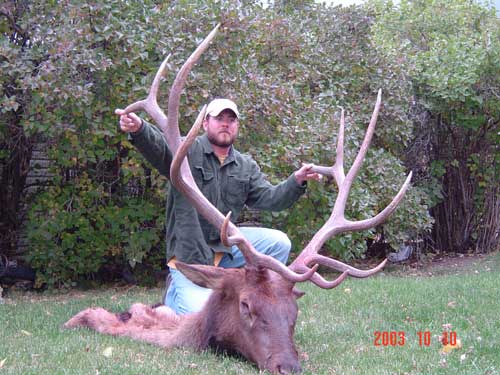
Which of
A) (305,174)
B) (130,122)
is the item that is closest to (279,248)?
(305,174)

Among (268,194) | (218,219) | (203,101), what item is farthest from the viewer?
(203,101)

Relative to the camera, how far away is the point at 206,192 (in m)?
5.23

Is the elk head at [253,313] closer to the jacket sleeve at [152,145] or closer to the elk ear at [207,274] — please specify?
the elk ear at [207,274]

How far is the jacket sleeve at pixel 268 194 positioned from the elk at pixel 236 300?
615 millimetres

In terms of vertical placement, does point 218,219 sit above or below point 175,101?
below

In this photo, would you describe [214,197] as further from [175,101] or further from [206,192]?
[175,101]

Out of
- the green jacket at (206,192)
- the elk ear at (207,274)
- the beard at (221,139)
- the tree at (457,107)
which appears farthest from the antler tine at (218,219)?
the tree at (457,107)

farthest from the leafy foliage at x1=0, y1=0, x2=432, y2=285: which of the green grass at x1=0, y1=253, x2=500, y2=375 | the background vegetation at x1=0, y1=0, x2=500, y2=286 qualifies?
the green grass at x1=0, y1=253, x2=500, y2=375

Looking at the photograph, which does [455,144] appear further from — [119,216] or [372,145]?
[119,216]

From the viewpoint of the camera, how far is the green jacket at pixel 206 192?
4855mm

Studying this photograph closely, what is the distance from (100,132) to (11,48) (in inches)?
50.6

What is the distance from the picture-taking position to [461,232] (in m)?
13.5

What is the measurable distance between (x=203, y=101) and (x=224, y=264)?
120 inches

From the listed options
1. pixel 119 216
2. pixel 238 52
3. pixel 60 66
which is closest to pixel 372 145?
pixel 238 52
